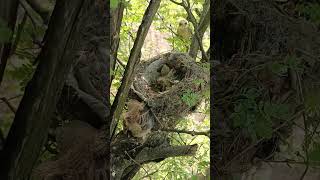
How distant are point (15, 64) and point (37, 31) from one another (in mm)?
71

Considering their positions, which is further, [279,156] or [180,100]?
[180,100]

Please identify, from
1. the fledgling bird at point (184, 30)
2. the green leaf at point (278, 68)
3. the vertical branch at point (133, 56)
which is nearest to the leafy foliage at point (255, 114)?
the green leaf at point (278, 68)

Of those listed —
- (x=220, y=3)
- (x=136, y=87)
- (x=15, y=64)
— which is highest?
(x=220, y=3)

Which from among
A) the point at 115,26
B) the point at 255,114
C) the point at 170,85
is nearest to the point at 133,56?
the point at 115,26

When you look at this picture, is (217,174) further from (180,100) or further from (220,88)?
(180,100)

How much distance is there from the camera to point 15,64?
0.74 m

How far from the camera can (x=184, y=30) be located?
1535 millimetres

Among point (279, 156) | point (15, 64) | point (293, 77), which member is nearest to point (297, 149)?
point (279, 156)

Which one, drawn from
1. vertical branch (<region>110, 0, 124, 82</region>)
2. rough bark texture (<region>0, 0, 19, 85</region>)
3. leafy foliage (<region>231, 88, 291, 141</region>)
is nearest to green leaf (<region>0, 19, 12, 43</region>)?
rough bark texture (<region>0, 0, 19, 85</region>)

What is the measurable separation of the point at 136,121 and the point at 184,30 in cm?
38

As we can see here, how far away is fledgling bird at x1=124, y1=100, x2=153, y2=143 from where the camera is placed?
1.42 metres

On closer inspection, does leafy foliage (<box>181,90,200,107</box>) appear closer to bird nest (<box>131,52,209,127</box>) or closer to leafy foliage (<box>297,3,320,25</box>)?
bird nest (<box>131,52,209,127</box>)

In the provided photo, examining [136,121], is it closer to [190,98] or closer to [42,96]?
[190,98]

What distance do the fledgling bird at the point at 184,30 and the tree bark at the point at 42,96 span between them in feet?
2.56
